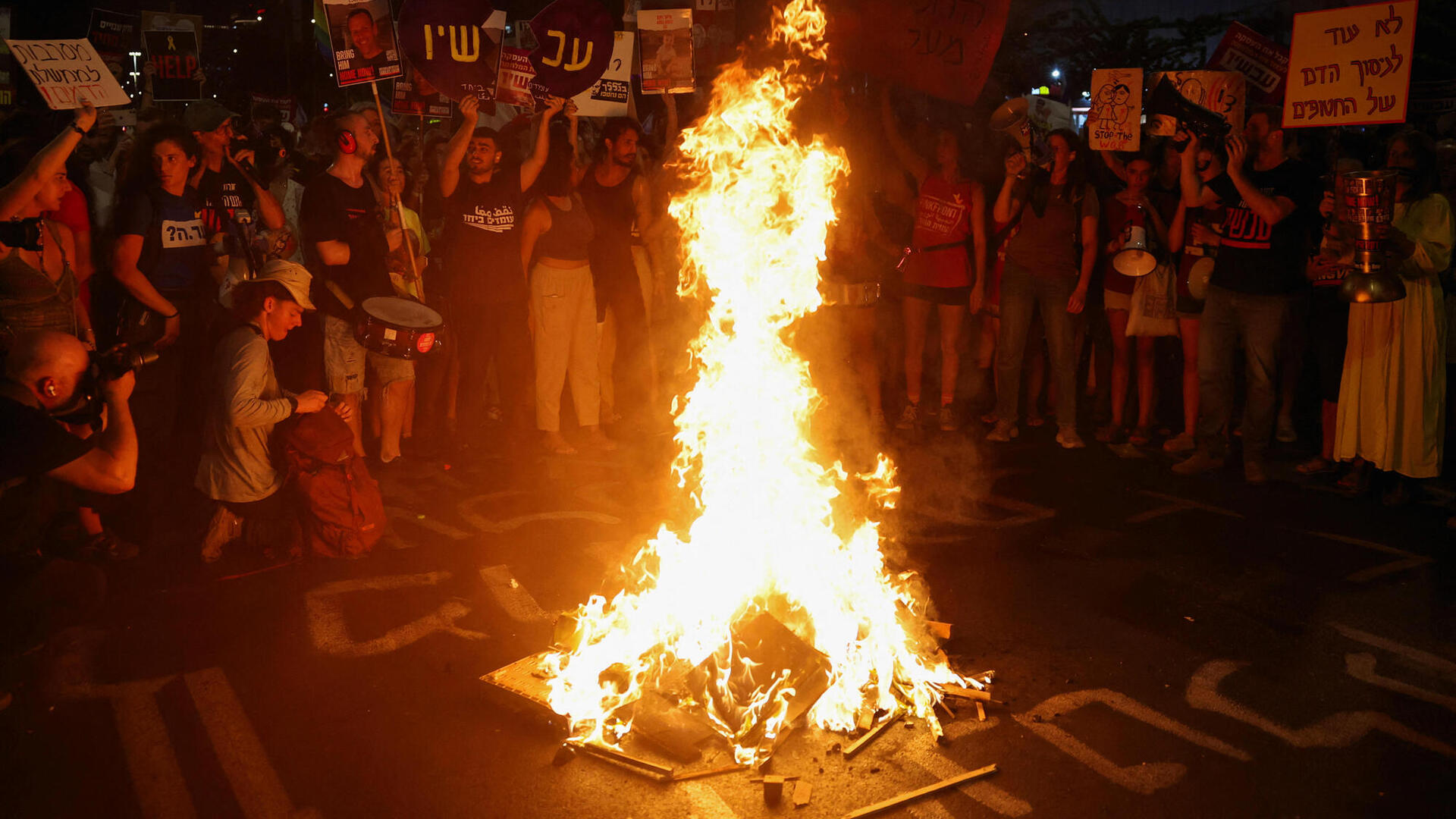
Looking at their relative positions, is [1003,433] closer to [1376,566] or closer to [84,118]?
[1376,566]

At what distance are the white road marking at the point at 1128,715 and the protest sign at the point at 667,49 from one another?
742cm

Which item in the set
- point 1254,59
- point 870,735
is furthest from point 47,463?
point 1254,59

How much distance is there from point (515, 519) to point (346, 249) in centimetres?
251

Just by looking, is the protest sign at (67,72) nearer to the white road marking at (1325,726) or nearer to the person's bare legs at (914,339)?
the person's bare legs at (914,339)

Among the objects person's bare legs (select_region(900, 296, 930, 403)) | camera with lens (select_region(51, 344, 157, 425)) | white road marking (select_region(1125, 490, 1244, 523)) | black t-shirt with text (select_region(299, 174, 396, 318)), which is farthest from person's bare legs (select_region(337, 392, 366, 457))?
white road marking (select_region(1125, 490, 1244, 523))

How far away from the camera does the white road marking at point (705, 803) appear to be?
381 centimetres

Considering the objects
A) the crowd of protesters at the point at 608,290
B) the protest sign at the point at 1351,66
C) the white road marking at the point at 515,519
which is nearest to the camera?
the crowd of protesters at the point at 608,290

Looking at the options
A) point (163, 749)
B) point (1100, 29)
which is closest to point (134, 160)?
point (163, 749)

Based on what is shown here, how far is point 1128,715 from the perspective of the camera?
454 cm

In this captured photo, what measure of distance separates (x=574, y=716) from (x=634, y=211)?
5967 mm

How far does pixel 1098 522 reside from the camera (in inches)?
284

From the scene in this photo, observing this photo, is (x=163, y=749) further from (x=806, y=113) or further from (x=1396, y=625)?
(x=806, y=113)

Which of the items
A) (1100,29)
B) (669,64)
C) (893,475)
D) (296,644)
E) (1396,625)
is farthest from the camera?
(1100,29)

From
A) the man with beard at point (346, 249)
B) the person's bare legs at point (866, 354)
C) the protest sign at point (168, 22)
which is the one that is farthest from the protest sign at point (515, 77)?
the protest sign at point (168, 22)
